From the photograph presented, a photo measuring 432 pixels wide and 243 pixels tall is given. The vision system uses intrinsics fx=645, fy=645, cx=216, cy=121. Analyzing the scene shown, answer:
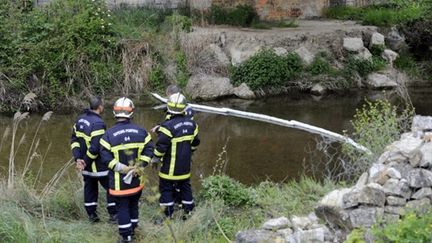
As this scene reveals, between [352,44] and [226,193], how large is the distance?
11483mm

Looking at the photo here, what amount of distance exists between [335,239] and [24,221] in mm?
2961

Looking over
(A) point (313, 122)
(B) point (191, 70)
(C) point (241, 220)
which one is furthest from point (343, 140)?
(B) point (191, 70)

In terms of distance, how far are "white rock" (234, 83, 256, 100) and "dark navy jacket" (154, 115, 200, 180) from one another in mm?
9349

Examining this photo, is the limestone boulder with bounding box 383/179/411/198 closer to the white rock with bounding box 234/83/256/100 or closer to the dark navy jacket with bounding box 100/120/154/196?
the dark navy jacket with bounding box 100/120/154/196

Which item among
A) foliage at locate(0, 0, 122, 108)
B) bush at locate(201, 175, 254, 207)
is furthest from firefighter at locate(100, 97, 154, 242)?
foliage at locate(0, 0, 122, 108)

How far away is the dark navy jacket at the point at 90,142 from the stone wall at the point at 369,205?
210 centimetres

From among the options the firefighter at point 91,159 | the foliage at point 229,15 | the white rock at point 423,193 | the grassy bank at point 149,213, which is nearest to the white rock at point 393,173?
the white rock at point 423,193

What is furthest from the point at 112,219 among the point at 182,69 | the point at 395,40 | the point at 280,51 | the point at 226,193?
the point at 395,40

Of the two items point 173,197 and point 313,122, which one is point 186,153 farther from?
point 313,122

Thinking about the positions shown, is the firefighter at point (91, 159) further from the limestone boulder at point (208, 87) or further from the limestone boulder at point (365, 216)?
the limestone boulder at point (208, 87)

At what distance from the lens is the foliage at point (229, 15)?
754 inches

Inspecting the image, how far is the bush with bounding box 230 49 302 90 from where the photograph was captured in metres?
16.7

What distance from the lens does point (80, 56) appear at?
15.8 meters

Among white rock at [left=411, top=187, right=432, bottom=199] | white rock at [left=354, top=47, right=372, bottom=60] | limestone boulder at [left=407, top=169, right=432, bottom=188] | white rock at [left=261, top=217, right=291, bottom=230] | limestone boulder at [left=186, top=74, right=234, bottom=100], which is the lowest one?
limestone boulder at [left=186, top=74, right=234, bottom=100]
